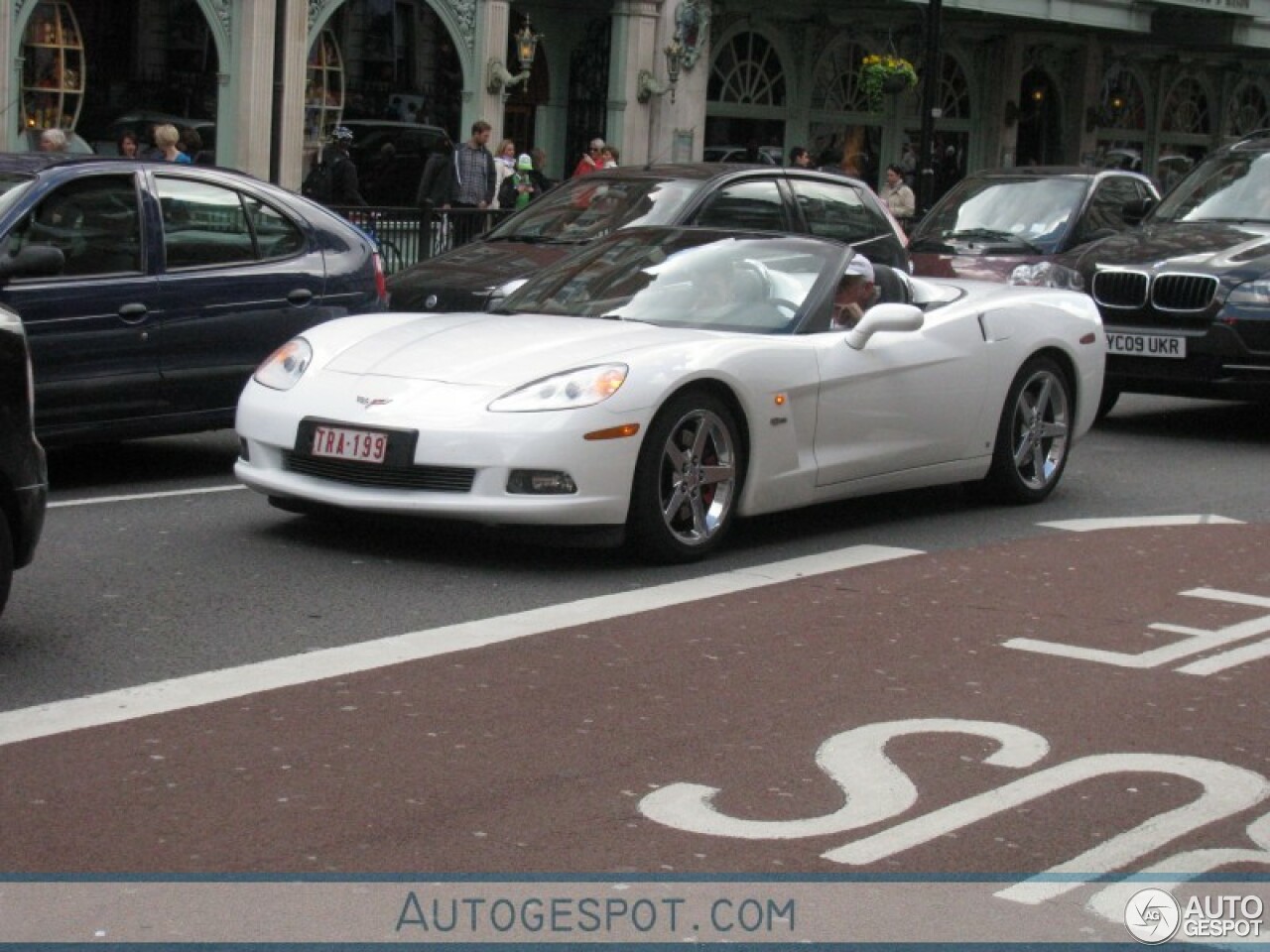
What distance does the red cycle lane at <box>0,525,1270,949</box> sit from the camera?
493 centimetres

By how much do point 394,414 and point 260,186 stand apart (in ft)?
10.4

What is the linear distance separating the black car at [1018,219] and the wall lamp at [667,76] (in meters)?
12.4

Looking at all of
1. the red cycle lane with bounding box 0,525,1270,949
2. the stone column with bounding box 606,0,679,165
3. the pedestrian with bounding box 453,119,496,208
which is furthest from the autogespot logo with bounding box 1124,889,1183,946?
the stone column with bounding box 606,0,679,165

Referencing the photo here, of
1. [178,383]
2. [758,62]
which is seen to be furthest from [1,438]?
[758,62]

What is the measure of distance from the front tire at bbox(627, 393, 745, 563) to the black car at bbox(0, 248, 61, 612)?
243 centimetres

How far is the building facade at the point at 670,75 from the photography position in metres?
23.9

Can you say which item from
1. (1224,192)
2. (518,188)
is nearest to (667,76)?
(518,188)

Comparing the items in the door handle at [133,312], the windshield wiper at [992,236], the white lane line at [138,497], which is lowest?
the white lane line at [138,497]

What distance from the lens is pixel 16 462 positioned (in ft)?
21.3

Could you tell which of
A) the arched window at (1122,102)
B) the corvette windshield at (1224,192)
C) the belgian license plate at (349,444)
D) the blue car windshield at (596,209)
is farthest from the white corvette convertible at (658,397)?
the arched window at (1122,102)

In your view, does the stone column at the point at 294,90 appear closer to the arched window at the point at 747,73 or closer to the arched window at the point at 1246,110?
the arched window at the point at 747,73

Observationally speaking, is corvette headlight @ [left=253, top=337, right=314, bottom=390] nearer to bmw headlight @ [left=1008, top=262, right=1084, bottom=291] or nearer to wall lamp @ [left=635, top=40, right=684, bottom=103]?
bmw headlight @ [left=1008, top=262, right=1084, bottom=291]

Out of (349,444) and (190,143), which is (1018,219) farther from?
(349,444)

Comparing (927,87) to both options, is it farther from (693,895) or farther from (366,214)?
(693,895)
